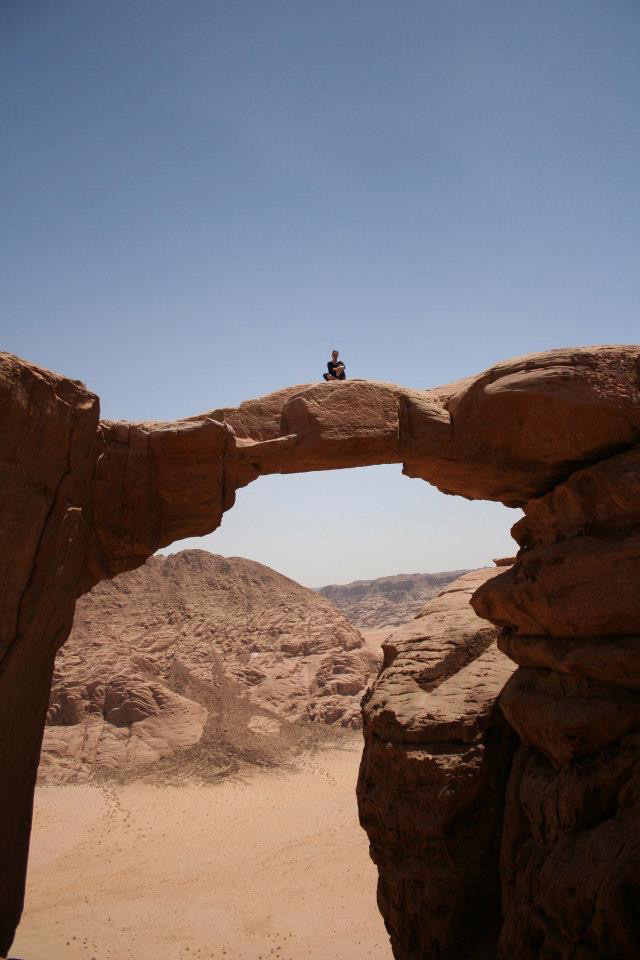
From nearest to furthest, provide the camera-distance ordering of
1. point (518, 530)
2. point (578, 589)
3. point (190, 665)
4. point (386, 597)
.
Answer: point (578, 589) < point (518, 530) < point (190, 665) < point (386, 597)

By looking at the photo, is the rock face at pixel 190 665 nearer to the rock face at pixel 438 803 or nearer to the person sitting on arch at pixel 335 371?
the rock face at pixel 438 803

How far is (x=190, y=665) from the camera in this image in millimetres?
25219

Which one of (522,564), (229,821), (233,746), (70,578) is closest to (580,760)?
(522,564)

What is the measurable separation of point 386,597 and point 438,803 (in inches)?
3102

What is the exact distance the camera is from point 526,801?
25.5 feet

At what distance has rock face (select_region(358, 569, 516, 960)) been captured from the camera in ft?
27.1

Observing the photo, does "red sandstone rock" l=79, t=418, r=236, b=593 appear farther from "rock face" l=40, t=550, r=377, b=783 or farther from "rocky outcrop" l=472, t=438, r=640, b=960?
"rock face" l=40, t=550, r=377, b=783

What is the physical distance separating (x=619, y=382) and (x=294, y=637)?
21.6 meters

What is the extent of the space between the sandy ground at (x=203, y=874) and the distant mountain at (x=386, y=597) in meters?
48.0

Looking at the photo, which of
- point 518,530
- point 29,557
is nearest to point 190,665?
point 518,530

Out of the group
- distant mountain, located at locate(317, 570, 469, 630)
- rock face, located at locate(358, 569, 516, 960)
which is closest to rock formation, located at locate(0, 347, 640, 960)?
rock face, located at locate(358, 569, 516, 960)

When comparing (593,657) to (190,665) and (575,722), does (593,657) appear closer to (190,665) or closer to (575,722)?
(575,722)

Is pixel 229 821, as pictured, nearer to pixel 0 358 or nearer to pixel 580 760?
pixel 580 760

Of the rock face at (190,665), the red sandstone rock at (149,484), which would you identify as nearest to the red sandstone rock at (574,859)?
the red sandstone rock at (149,484)
